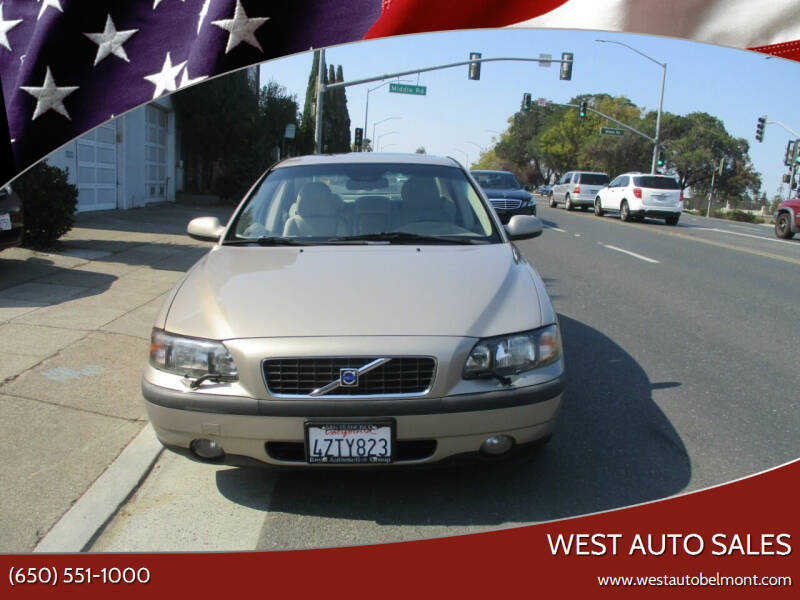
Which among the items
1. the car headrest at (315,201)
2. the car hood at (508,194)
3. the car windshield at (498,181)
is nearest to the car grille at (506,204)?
the car hood at (508,194)

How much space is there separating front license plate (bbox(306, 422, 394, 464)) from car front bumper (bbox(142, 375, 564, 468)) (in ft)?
0.11

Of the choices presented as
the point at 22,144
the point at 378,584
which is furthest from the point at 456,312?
the point at 22,144

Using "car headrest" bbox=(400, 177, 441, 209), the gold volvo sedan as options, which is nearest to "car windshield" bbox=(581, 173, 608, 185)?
"car headrest" bbox=(400, 177, 441, 209)

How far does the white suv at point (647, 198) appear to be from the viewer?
2256 centimetres

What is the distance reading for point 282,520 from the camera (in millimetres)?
3070

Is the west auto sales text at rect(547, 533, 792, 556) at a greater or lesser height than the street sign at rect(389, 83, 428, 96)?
lesser

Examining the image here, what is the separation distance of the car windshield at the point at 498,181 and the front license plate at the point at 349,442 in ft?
54.4

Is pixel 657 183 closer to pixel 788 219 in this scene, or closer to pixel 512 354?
pixel 788 219

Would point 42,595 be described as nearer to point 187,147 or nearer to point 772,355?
point 772,355

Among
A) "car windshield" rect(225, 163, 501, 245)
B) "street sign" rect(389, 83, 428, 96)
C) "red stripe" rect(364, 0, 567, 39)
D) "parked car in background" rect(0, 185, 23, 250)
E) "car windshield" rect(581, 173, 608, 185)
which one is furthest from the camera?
"car windshield" rect(581, 173, 608, 185)

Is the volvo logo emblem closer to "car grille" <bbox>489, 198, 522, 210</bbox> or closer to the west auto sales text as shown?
the west auto sales text

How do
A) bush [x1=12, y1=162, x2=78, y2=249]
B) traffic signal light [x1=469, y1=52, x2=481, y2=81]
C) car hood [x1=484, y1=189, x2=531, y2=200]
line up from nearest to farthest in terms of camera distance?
traffic signal light [x1=469, y1=52, x2=481, y2=81] → bush [x1=12, y1=162, x2=78, y2=249] → car hood [x1=484, y1=189, x2=531, y2=200]

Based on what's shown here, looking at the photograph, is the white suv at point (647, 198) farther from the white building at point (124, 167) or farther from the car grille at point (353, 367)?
the car grille at point (353, 367)

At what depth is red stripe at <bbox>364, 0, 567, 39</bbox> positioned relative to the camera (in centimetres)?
210
